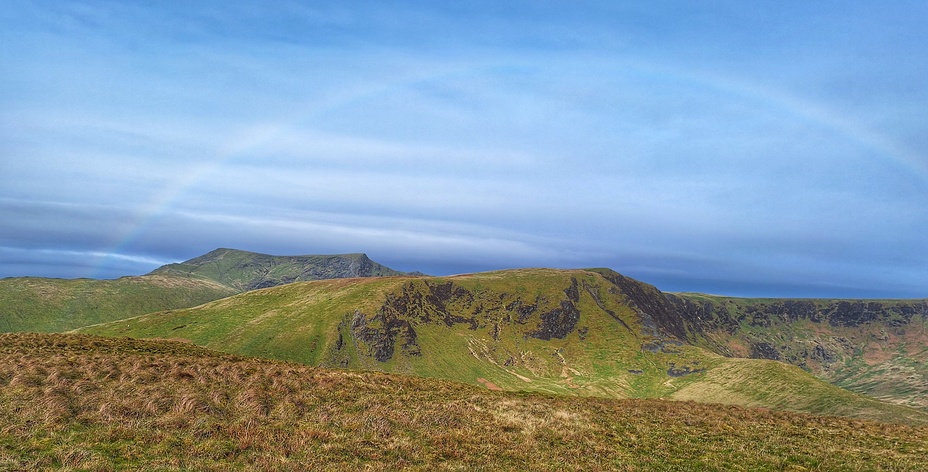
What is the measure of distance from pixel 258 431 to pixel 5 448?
827 centimetres

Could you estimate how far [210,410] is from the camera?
72.1 feet

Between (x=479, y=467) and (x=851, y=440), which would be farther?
(x=851, y=440)

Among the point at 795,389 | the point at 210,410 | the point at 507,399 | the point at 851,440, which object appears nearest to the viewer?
the point at 210,410

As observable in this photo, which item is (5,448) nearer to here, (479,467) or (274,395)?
(274,395)

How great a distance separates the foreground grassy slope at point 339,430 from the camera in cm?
1691

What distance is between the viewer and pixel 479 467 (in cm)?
1808

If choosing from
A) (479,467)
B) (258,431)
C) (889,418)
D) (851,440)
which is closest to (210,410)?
(258,431)

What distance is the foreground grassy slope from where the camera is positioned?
16.9 meters

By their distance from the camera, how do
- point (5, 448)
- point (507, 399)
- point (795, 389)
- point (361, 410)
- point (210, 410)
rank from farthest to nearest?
point (795, 389) < point (507, 399) < point (361, 410) < point (210, 410) < point (5, 448)

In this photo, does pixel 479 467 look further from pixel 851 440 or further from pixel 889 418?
pixel 889 418

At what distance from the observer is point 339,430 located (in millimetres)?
20969

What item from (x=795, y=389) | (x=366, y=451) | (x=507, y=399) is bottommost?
(x=795, y=389)

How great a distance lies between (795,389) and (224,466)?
224 m

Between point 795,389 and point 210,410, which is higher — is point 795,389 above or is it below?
below
